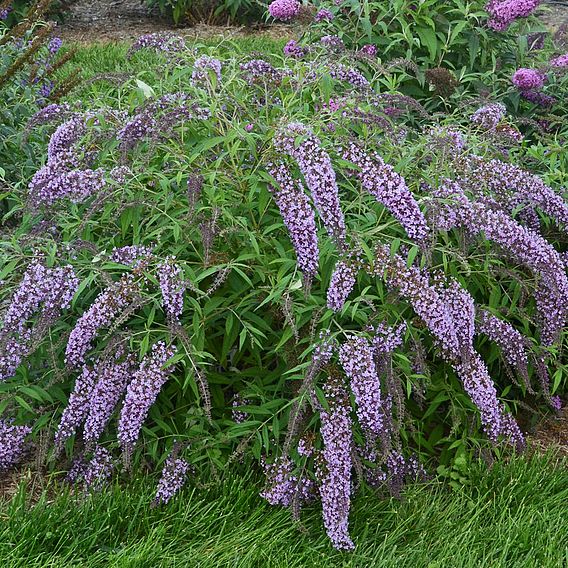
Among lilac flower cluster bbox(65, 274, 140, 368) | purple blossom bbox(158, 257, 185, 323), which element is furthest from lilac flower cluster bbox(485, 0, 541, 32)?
lilac flower cluster bbox(65, 274, 140, 368)

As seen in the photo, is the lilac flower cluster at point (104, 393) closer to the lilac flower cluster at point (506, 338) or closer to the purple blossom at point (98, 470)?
the purple blossom at point (98, 470)

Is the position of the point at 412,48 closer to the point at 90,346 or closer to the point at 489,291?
the point at 489,291

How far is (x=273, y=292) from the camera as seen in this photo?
378cm

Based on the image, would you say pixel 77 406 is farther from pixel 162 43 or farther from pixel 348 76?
pixel 348 76

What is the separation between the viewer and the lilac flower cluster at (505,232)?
3959 mm

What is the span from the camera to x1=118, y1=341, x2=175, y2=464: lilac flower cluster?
368 cm

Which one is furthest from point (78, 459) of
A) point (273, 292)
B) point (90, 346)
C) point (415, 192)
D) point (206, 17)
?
point (206, 17)

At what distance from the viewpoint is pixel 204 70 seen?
4148mm

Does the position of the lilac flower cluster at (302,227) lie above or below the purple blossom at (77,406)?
above

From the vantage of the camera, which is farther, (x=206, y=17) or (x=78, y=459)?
(x=206, y=17)

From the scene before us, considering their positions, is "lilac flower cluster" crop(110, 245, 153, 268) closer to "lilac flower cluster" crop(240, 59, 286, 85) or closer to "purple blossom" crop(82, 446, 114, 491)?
"purple blossom" crop(82, 446, 114, 491)

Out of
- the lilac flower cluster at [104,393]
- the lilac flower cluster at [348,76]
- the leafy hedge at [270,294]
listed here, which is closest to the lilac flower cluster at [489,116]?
A: the leafy hedge at [270,294]

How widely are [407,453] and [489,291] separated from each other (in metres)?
0.86

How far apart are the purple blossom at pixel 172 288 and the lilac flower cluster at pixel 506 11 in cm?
348
